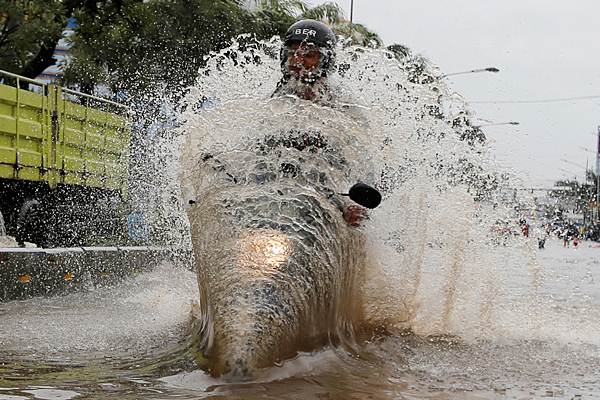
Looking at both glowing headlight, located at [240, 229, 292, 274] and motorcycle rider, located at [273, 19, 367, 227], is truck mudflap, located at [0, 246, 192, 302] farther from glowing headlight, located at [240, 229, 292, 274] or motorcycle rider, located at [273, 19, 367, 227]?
glowing headlight, located at [240, 229, 292, 274]

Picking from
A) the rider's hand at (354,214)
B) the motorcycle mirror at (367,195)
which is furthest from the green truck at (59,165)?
the motorcycle mirror at (367,195)

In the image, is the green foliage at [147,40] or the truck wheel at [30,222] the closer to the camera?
the truck wheel at [30,222]

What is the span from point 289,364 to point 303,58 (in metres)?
3.27

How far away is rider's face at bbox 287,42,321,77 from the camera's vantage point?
25.3 feet

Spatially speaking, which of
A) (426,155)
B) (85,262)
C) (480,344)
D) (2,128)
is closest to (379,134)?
(426,155)

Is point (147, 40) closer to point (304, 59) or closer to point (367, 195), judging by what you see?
point (304, 59)

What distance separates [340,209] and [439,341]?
1.58 meters

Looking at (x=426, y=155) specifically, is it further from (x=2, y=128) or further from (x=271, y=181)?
(x=2, y=128)

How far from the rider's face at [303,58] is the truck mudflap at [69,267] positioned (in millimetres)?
3307

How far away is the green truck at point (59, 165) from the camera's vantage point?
12703mm

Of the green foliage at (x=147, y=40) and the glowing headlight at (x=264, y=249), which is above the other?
the green foliage at (x=147, y=40)

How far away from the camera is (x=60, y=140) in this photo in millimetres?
13789

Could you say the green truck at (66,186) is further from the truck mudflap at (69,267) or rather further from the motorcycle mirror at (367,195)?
the motorcycle mirror at (367,195)

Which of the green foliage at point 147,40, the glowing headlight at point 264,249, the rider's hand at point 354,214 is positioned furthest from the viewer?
the green foliage at point 147,40
